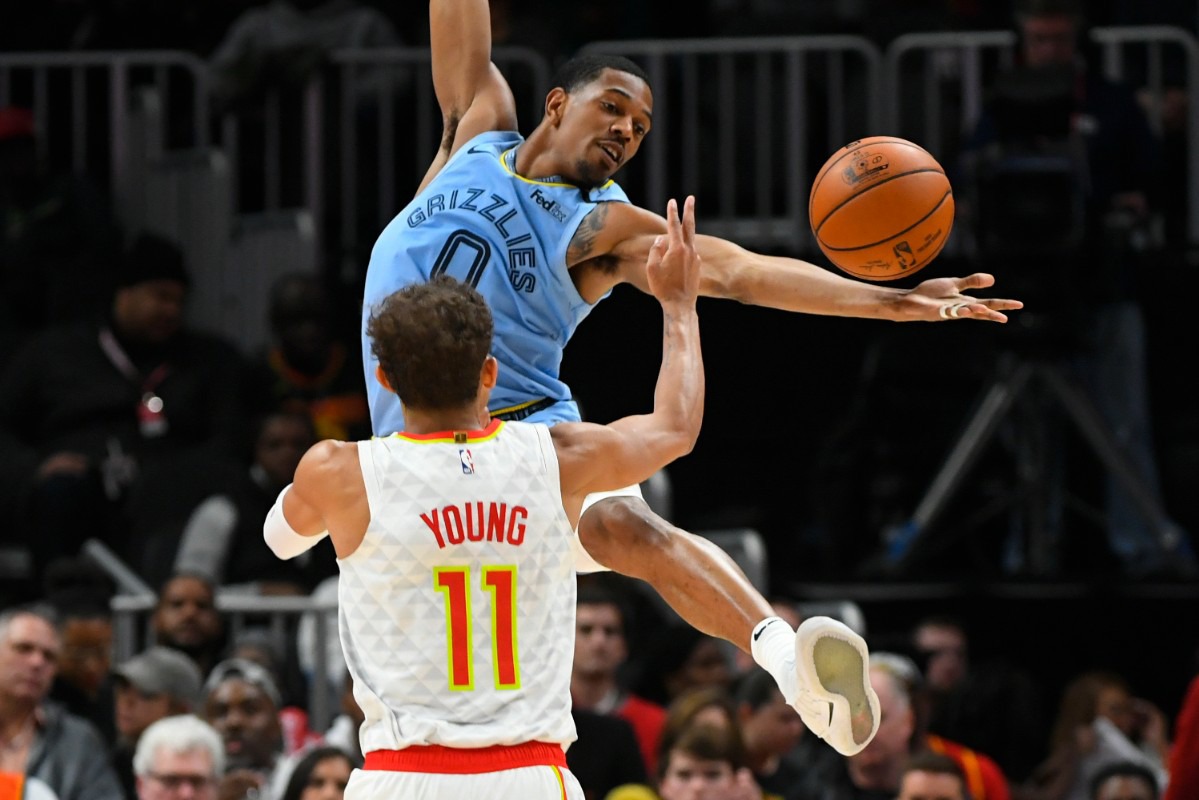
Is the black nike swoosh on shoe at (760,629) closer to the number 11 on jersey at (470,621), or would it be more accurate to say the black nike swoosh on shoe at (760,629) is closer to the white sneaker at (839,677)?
the white sneaker at (839,677)

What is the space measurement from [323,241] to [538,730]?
871 centimetres

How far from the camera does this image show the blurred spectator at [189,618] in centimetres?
1062

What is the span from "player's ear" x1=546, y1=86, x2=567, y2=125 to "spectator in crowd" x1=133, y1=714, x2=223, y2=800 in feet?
10.2

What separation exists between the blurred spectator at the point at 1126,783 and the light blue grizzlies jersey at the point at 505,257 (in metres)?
3.57

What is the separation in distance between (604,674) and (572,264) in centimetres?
328

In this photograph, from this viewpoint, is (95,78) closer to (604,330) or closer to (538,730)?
(604,330)

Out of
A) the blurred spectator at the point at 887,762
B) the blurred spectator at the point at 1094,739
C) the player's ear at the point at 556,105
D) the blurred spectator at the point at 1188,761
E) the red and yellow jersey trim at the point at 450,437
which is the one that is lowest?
the blurred spectator at the point at 1094,739

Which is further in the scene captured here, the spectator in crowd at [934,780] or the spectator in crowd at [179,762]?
the spectator in crowd at [179,762]

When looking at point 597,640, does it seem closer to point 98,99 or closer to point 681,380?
point 681,380

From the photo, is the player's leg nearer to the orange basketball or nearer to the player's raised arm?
the player's raised arm

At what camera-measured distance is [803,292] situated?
6.71 m

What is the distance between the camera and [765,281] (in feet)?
22.3

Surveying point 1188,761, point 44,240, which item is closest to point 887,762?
point 1188,761

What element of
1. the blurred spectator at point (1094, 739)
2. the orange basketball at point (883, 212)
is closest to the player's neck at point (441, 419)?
the orange basketball at point (883, 212)
